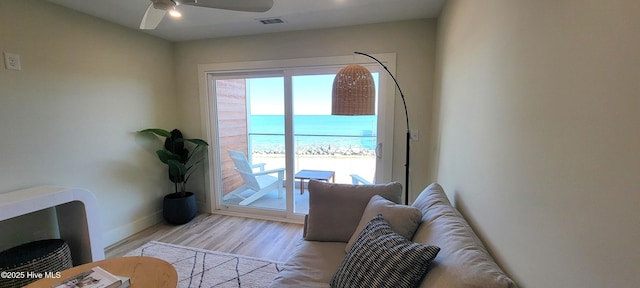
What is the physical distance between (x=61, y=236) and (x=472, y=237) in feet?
10.7

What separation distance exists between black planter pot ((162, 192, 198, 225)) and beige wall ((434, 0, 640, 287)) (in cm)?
312

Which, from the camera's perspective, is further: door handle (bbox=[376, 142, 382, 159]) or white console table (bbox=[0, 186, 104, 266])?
door handle (bbox=[376, 142, 382, 159])

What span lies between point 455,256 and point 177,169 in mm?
3192

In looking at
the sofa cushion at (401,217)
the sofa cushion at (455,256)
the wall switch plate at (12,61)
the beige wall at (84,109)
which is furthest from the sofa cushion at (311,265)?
the wall switch plate at (12,61)

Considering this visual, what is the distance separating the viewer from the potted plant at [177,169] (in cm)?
313

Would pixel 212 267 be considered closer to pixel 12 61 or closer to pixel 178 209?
pixel 178 209

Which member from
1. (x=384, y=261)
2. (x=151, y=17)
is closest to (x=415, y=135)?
(x=384, y=261)

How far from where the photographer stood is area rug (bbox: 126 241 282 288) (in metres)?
2.16

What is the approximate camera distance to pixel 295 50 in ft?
10.0

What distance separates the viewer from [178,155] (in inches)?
130

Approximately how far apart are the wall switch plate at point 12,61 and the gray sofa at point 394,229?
2.52m

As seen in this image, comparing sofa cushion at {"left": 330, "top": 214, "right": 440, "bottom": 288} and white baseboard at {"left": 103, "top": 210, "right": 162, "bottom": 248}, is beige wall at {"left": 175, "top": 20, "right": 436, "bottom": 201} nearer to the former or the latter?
sofa cushion at {"left": 330, "top": 214, "right": 440, "bottom": 288}

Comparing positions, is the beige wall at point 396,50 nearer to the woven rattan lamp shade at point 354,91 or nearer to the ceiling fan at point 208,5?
the woven rattan lamp shade at point 354,91

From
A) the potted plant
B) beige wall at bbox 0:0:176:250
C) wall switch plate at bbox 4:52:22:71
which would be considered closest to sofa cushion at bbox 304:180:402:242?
the potted plant
